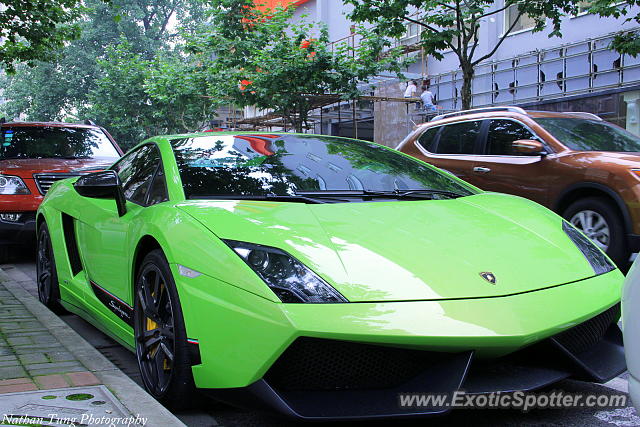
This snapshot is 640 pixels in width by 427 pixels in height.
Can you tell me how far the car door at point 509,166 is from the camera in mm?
7562

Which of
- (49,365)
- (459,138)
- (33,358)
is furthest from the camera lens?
(459,138)

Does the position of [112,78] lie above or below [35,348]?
above

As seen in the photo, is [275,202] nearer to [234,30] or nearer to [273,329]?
[273,329]

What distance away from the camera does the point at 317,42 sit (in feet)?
64.4

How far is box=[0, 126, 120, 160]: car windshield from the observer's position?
905 cm

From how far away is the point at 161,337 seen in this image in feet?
10.2

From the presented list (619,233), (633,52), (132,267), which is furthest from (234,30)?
(132,267)

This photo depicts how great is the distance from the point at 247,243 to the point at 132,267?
97cm

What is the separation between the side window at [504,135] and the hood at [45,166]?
476 centimetres

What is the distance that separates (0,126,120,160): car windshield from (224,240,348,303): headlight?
7101 mm

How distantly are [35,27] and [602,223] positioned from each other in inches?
454

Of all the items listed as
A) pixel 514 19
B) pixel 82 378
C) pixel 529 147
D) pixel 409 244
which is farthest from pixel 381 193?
pixel 514 19

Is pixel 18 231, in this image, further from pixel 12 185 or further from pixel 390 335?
pixel 390 335

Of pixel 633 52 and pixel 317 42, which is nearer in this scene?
pixel 633 52
